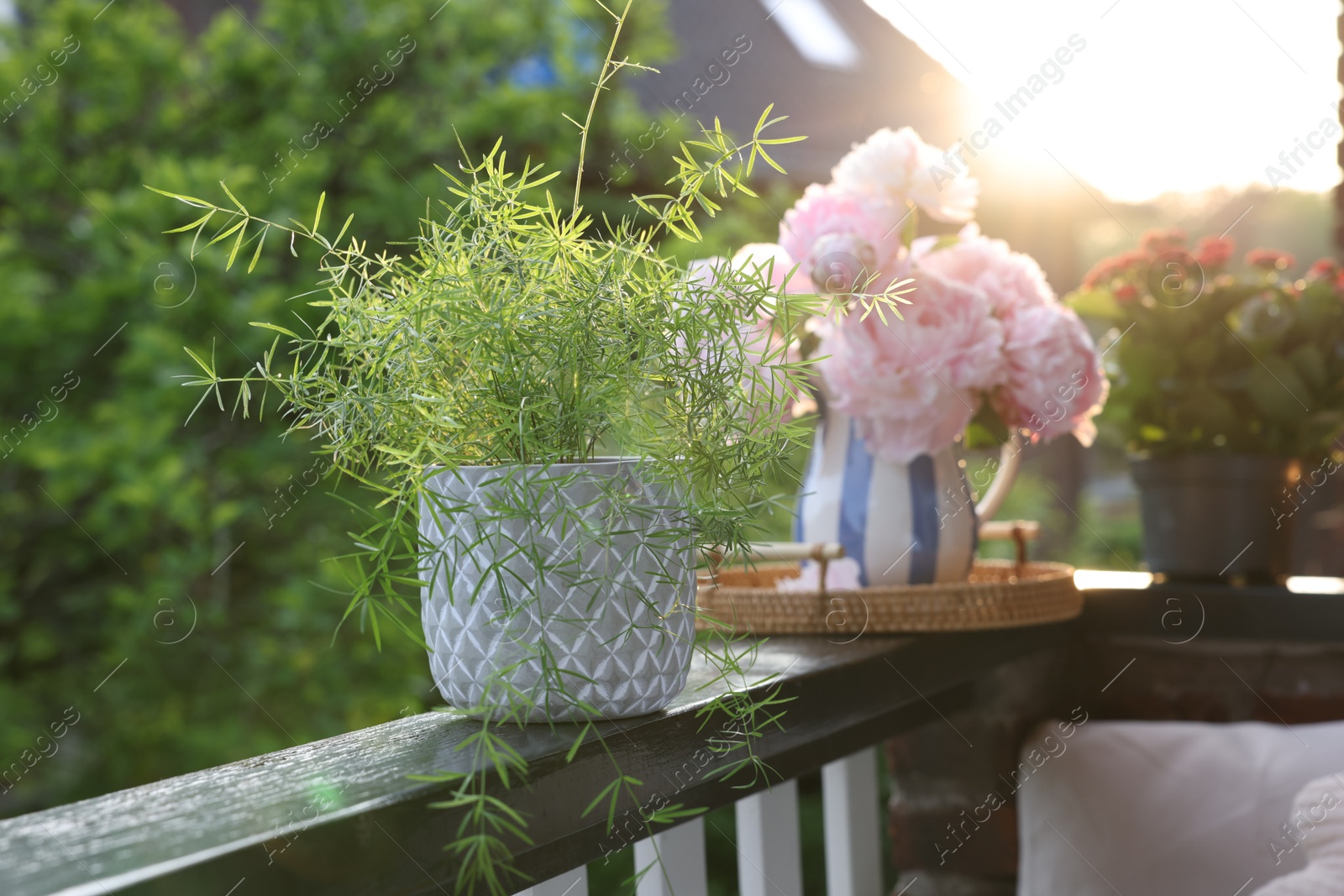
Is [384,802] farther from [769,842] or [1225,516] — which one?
[1225,516]

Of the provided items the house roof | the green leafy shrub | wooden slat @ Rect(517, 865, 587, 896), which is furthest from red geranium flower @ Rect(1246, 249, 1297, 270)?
the house roof

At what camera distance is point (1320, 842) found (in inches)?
38.4

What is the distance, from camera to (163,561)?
1989 millimetres

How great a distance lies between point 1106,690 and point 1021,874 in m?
0.32

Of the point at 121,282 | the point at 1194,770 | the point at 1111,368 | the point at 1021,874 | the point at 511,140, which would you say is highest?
the point at 511,140

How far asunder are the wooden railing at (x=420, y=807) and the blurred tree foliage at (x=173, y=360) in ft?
4.08

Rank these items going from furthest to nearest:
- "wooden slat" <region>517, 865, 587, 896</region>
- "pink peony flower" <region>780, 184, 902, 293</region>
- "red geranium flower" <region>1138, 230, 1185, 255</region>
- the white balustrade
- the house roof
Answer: the house roof, "red geranium flower" <region>1138, 230, 1185, 255</region>, "pink peony flower" <region>780, 184, 902, 293</region>, the white balustrade, "wooden slat" <region>517, 865, 587, 896</region>

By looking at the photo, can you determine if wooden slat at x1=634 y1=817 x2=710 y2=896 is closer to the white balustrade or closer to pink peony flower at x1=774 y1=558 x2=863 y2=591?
the white balustrade

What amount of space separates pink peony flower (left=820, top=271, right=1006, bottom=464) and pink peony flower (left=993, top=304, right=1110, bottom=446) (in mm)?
25

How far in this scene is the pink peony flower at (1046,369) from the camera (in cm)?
109

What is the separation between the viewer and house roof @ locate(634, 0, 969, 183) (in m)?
4.54

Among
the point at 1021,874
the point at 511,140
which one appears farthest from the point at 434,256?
the point at 511,140

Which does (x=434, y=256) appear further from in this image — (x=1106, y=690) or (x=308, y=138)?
(x=308, y=138)

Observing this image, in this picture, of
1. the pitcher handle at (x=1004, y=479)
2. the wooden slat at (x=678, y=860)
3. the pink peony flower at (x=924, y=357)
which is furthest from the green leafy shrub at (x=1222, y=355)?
the wooden slat at (x=678, y=860)
